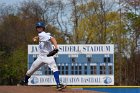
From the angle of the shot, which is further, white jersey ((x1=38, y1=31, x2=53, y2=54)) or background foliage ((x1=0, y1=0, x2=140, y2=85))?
background foliage ((x1=0, y1=0, x2=140, y2=85))

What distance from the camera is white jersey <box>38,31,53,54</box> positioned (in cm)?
1016

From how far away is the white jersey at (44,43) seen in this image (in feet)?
33.3

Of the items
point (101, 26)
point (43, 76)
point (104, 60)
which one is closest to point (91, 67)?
point (104, 60)

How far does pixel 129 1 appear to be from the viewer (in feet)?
150

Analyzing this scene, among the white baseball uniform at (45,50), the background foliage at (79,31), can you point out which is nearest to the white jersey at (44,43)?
the white baseball uniform at (45,50)

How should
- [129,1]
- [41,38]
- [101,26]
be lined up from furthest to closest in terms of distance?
[101,26] → [129,1] → [41,38]

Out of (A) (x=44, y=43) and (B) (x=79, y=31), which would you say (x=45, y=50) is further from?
(B) (x=79, y=31)

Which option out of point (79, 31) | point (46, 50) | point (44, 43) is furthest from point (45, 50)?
point (79, 31)

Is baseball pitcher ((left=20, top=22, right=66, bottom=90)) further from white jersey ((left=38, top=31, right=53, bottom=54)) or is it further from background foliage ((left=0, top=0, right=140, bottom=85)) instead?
background foliage ((left=0, top=0, right=140, bottom=85))

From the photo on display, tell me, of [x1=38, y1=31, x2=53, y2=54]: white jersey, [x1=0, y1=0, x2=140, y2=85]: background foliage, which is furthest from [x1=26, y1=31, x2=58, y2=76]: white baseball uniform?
[x1=0, y1=0, x2=140, y2=85]: background foliage

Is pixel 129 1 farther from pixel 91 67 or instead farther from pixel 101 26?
pixel 91 67

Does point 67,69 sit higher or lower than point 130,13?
lower

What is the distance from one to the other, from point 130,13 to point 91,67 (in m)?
19.2

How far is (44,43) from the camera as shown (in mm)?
10289
